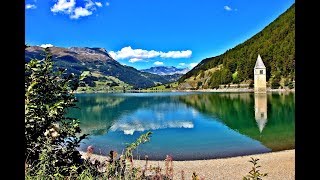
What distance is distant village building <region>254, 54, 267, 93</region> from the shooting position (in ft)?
414

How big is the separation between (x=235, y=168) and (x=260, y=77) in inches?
4647

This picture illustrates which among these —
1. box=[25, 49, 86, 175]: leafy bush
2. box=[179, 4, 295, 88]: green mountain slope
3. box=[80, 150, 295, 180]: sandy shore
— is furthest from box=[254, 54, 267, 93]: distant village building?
box=[25, 49, 86, 175]: leafy bush

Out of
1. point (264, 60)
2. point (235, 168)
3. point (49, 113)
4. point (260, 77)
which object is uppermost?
point (264, 60)

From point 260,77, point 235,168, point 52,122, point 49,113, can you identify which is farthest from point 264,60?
point 49,113

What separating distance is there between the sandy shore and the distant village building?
4315 inches

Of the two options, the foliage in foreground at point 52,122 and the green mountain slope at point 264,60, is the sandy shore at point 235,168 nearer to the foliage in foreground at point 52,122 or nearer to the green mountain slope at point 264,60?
the foliage in foreground at point 52,122

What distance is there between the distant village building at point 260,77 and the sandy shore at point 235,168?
110 m

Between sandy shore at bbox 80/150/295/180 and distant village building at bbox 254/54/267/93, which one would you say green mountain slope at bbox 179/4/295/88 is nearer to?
distant village building at bbox 254/54/267/93

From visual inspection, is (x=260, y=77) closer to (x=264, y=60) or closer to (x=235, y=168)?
(x=264, y=60)

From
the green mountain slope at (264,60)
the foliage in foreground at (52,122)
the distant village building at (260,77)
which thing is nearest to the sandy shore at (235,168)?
the foliage in foreground at (52,122)

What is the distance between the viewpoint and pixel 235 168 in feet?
53.7

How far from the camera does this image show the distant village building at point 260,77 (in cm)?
12621
